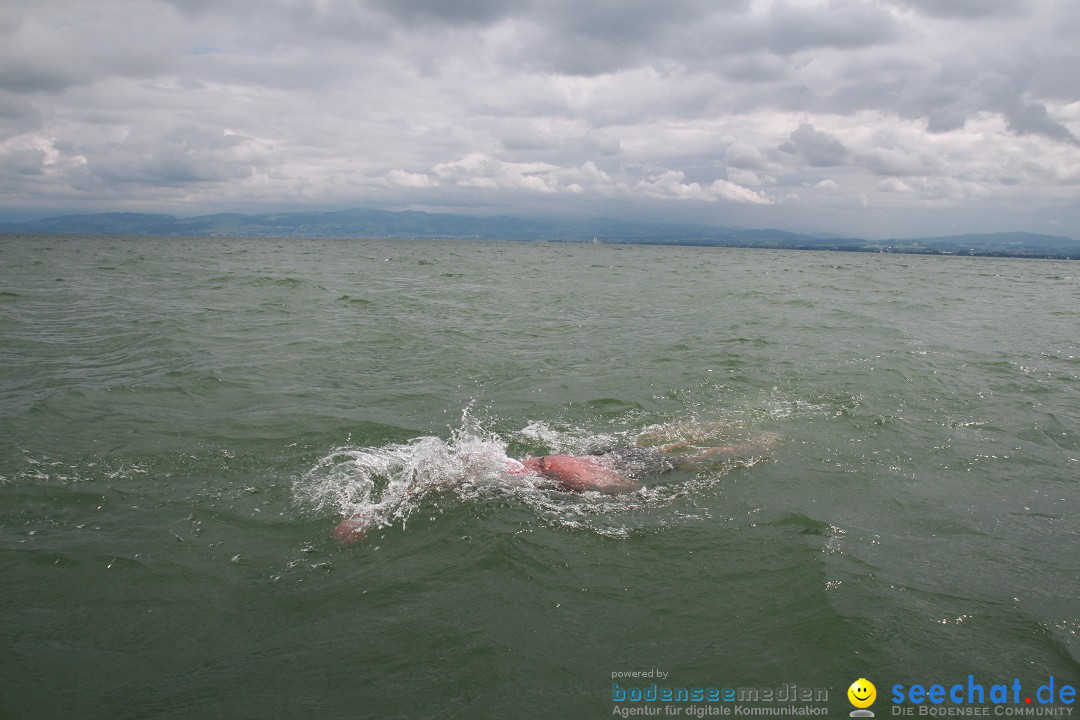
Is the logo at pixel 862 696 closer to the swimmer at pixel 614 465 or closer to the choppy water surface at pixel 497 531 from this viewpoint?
the choppy water surface at pixel 497 531

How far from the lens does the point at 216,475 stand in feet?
25.0

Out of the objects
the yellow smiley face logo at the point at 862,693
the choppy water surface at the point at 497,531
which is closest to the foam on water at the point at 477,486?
the choppy water surface at the point at 497,531

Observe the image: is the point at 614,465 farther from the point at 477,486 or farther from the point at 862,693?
the point at 862,693

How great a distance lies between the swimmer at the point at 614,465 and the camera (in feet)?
25.2

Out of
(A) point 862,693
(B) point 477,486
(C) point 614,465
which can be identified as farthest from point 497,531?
(A) point 862,693

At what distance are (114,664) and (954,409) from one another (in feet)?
44.1

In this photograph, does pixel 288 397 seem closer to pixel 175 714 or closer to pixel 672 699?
pixel 175 714

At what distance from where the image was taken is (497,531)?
6.47m

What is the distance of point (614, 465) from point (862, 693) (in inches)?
168

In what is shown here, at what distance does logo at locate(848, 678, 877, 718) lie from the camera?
13.3 ft

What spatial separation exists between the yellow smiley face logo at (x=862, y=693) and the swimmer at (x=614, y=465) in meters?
3.63

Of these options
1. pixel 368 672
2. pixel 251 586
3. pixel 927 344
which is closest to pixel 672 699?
pixel 368 672

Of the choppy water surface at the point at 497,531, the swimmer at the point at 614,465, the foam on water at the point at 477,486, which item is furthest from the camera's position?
the swimmer at the point at 614,465

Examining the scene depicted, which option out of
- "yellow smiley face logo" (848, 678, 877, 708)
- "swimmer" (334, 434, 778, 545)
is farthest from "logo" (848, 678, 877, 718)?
"swimmer" (334, 434, 778, 545)
